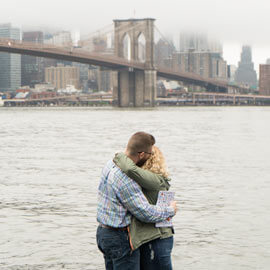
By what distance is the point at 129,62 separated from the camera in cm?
8550

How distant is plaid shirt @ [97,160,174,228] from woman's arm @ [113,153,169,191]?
36 millimetres

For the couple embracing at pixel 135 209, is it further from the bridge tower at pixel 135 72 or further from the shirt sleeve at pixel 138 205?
the bridge tower at pixel 135 72

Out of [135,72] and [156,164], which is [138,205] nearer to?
[156,164]

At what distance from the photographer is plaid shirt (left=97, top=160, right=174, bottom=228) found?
3898 millimetres

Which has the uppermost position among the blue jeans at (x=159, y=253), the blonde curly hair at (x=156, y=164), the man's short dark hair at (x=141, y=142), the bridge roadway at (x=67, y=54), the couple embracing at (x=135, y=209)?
the bridge roadway at (x=67, y=54)

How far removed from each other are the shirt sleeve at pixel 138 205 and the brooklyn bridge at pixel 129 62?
64498mm

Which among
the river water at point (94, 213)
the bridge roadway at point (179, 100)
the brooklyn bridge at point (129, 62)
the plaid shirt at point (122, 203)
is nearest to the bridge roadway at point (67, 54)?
the brooklyn bridge at point (129, 62)

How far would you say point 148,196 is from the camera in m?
4.00

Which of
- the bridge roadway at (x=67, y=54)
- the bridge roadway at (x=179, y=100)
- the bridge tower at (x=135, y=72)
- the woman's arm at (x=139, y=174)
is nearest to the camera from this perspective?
the woman's arm at (x=139, y=174)

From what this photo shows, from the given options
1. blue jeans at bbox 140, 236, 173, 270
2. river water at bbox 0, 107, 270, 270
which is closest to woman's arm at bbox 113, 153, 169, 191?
blue jeans at bbox 140, 236, 173, 270

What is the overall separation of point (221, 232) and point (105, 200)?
13.4 ft

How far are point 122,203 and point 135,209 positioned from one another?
10cm

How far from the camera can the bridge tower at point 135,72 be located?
91.4 metres

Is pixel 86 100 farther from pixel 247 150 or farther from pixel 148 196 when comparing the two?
pixel 148 196
